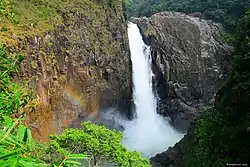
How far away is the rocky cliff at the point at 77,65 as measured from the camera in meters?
12.8

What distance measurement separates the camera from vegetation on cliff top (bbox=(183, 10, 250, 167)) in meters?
→ 9.47

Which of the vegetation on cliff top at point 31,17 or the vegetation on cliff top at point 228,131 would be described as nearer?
the vegetation on cliff top at point 228,131

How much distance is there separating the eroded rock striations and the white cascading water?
4.04 feet

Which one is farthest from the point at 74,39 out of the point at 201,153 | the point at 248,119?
the point at 248,119

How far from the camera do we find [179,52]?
80.1 feet

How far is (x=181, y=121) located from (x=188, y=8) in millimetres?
15456

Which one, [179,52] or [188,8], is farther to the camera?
[188,8]

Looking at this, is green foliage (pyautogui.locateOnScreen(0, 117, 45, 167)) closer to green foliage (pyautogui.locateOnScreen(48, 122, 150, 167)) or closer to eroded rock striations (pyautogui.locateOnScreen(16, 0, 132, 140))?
green foliage (pyautogui.locateOnScreen(48, 122, 150, 167))

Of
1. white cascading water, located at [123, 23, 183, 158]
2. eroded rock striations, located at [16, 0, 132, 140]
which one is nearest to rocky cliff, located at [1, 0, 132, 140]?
eroded rock striations, located at [16, 0, 132, 140]

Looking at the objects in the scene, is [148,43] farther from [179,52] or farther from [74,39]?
[74,39]

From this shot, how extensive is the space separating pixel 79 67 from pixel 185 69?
10716 millimetres

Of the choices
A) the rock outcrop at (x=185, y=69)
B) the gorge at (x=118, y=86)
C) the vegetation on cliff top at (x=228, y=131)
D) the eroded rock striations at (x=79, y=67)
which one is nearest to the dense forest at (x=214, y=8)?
the gorge at (x=118, y=86)

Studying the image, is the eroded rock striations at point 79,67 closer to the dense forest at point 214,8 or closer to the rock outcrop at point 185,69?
the rock outcrop at point 185,69

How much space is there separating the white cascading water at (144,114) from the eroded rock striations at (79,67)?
1.23 meters
